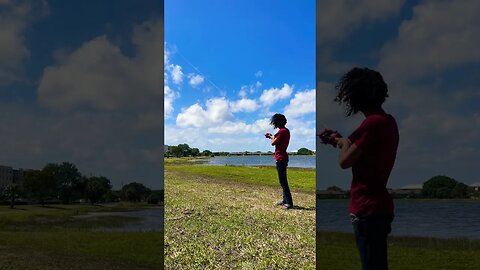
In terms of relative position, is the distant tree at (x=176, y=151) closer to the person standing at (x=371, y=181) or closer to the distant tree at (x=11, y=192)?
the distant tree at (x=11, y=192)

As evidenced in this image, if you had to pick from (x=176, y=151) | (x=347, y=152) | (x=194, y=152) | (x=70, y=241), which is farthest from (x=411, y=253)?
(x=176, y=151)

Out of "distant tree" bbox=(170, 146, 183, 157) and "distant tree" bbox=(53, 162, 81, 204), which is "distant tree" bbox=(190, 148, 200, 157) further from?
"distant tree" bbox=(53, 162, 81, 204)

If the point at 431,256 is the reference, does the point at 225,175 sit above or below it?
above

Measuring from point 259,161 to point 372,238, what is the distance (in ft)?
30.0

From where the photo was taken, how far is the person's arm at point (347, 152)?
2.79 meters

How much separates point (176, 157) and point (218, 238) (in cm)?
648

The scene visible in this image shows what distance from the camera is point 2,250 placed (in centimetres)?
783

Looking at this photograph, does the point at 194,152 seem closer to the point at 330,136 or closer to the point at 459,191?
the point at 459,191

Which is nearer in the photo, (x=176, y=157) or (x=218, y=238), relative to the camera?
(x=218, y=238)

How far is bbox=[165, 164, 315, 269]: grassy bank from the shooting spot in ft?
23.7

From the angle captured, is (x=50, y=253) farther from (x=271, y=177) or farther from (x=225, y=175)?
(x=225, y=175)

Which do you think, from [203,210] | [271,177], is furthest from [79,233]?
[271,177]

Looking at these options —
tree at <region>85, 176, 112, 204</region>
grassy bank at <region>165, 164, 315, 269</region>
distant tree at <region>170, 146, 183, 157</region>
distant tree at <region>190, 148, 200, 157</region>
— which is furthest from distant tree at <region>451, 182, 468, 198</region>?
distant tree at <region>170, 146, 183, 157</region>

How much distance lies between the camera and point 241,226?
8.34m
